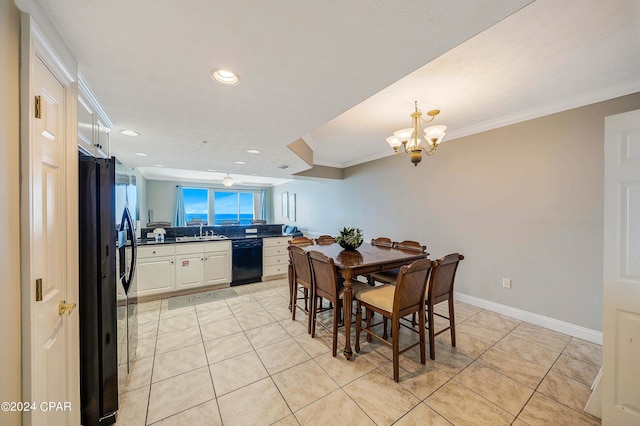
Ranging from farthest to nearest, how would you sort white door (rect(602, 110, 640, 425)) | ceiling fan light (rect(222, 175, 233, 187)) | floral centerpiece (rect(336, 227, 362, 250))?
ceiling fan light (rect(222, 175, 233, 187)) < floral centerpiece (rect(336, 227, 362, 250)) < white door (rect(602, 110, 640, 425))

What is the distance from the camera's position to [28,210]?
2.94ft

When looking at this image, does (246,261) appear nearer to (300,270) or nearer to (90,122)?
(300,270)

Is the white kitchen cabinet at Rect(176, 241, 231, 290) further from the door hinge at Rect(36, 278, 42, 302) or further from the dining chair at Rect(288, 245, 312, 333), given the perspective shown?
the door hinge at Rect(36, 278, 42, 302)

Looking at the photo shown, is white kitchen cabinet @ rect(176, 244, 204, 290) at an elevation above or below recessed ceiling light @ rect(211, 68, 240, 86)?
below

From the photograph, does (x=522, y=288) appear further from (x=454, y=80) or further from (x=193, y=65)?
(x=193, y=65)

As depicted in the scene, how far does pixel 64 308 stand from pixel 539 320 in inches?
169

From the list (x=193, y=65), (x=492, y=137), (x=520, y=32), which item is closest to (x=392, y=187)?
(x=492, y=137)

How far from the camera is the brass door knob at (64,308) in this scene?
3.68ft

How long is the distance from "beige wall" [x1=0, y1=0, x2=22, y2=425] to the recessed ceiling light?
2.58ft

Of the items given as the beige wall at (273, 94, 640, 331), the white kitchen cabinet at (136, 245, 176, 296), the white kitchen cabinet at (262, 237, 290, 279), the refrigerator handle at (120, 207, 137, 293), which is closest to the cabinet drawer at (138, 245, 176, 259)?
the white kitchen cabinet at (136, 245, 176, 296)

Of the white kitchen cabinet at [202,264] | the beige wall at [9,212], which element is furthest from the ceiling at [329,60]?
the white kitchen cabinet at [202,264]

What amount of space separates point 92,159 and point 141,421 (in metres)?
1.71

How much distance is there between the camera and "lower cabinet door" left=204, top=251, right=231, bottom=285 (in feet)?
13.0

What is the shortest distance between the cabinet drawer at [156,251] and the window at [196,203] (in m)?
5.53
